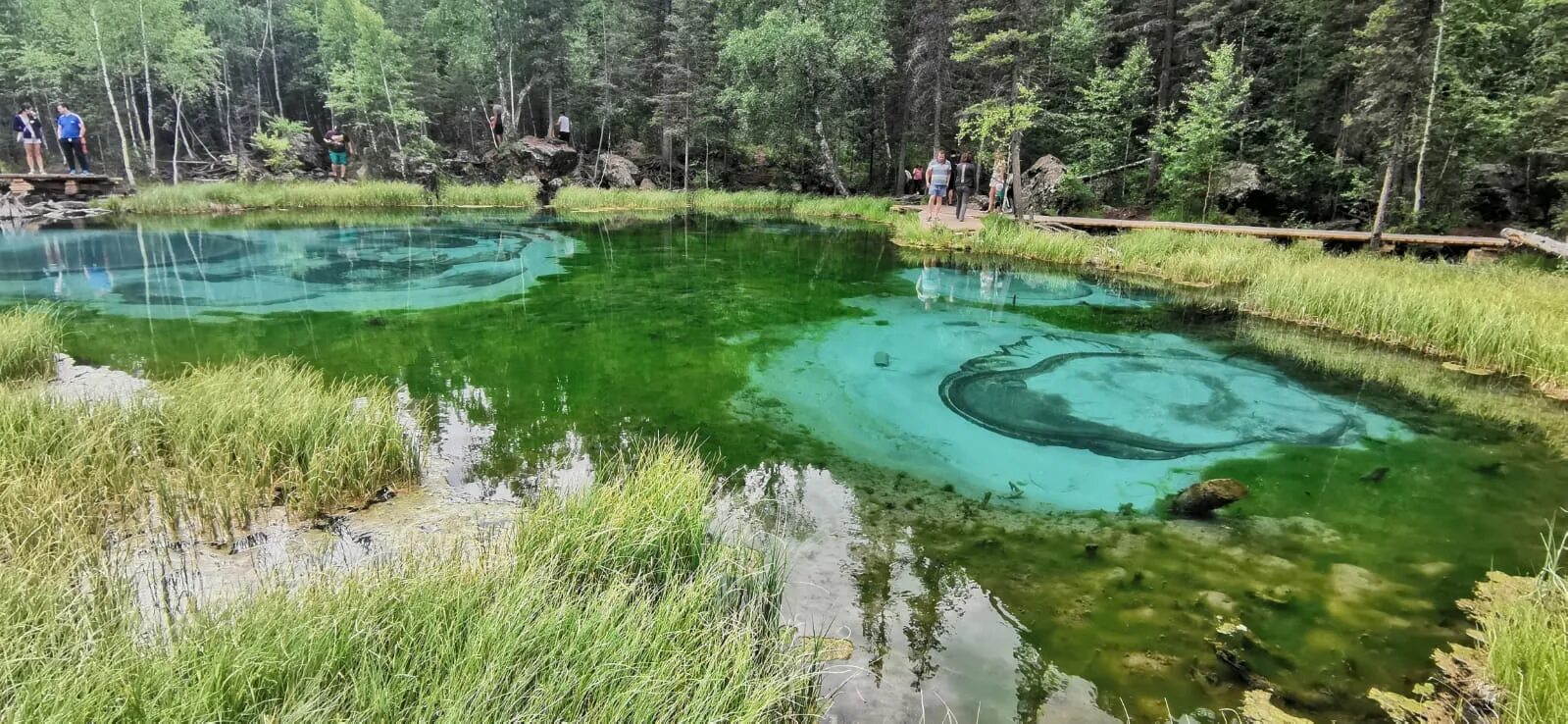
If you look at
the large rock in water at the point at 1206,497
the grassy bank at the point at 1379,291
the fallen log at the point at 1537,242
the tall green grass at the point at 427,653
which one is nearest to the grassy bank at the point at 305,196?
the grassy bank at the point at 1379,291

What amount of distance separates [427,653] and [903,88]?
2884 centimetres

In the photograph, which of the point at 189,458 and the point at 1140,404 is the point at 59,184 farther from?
the point at 1140,404

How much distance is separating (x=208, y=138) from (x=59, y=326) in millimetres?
35617

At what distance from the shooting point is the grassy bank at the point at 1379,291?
7.47 metres

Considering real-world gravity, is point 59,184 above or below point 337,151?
below

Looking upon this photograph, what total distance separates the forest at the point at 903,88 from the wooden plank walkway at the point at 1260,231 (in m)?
1.42

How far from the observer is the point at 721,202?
27625 mm

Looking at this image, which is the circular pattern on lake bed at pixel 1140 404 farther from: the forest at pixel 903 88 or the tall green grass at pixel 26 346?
the forest at pixel 903 88

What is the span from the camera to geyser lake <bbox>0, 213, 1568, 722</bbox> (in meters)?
3.30

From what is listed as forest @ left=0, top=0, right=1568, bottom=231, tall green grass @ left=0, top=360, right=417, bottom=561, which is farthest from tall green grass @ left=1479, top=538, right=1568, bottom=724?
forest @ left=0, top=0, right=1568, bottom=231

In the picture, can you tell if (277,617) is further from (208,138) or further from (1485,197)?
(208,138)

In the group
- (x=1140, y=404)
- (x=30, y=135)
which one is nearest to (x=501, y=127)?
(x=30, y=135)

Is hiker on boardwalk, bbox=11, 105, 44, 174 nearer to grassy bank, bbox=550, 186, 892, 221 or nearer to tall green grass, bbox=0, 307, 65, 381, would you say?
grassy bank, bbox=550, 186, 892, 221

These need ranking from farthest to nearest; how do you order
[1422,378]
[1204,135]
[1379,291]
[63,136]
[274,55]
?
[274,55] < [63,136] < [1204,135] < [1379,291] < [1422,378]
